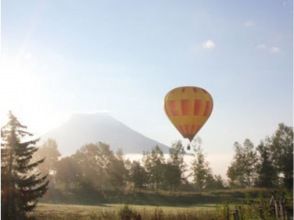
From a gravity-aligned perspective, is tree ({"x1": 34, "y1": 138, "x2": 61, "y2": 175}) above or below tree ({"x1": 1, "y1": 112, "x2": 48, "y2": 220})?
above

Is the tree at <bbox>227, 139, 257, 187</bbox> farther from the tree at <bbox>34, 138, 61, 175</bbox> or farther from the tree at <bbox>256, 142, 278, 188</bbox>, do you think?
the tree at <bbox>34, 138, 61, 175</bbox>

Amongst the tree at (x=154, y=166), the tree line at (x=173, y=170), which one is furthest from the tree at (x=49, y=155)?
the tree at (x=154, y=166)

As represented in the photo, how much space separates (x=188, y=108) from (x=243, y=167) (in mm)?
42292

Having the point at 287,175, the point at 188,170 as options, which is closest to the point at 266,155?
the point at 287,175

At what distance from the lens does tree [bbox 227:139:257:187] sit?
66.1 metres

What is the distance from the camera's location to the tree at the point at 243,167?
66.1m

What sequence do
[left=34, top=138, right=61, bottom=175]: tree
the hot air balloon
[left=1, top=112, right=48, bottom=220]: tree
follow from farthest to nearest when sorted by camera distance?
1. [left=34, top=138, right=61, bottom=175]: tree
2. the hot air balloon
3. [left=1, top=112, right=48, bottom=220]: tree

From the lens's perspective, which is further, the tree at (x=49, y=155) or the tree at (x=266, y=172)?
the tree at (x=49, y=155)

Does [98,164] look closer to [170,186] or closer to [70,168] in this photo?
[70,168]

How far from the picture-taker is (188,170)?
217ft

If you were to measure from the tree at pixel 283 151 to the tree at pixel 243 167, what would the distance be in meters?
3.02

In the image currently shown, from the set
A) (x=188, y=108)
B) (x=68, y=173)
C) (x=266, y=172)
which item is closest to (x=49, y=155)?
(x=68, y=173)

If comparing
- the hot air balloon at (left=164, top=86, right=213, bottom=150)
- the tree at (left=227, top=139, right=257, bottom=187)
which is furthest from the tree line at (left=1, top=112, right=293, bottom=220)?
the hot air balloon at (left=164, top=86, right=213, bottom=150)

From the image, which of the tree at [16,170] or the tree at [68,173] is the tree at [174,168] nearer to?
the tree at [68,173]
